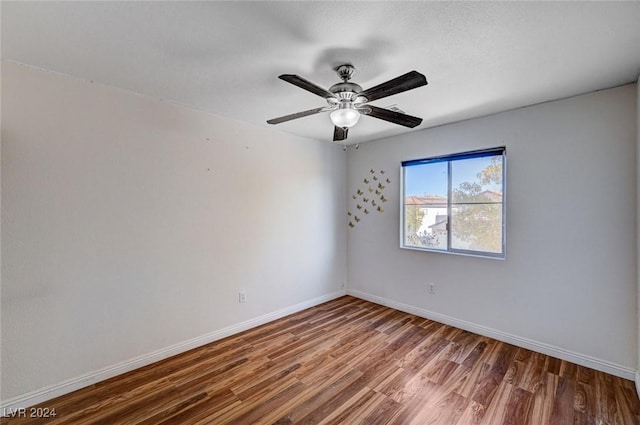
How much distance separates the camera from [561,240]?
252 centimetres

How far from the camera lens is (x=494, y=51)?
176 centimetres

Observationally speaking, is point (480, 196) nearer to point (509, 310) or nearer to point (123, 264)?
point (509, 310)

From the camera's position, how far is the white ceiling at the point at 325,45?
1.40 meters

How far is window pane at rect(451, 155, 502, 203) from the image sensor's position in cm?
296

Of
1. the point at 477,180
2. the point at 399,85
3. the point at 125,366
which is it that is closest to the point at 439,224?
the point at 477,180

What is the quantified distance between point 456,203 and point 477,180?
34 cm

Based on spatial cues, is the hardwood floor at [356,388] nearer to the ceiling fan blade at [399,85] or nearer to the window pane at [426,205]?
the window pane at [426,205]

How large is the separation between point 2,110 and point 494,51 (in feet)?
10.9

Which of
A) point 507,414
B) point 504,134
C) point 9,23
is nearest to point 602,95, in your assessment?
point 504,134

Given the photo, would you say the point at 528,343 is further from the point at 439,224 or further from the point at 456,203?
the point at 456,203

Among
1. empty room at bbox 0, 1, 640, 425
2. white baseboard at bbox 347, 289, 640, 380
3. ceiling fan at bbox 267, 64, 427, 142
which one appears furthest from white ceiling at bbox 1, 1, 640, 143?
white baseboard at bbox 347, 289, 640, 380

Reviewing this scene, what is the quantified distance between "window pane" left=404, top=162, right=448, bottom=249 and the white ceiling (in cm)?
118

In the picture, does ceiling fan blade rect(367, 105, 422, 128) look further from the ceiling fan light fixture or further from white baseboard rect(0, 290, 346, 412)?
white baseboard rect(0, 290, 346, 412)

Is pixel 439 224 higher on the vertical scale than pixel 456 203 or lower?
lower
